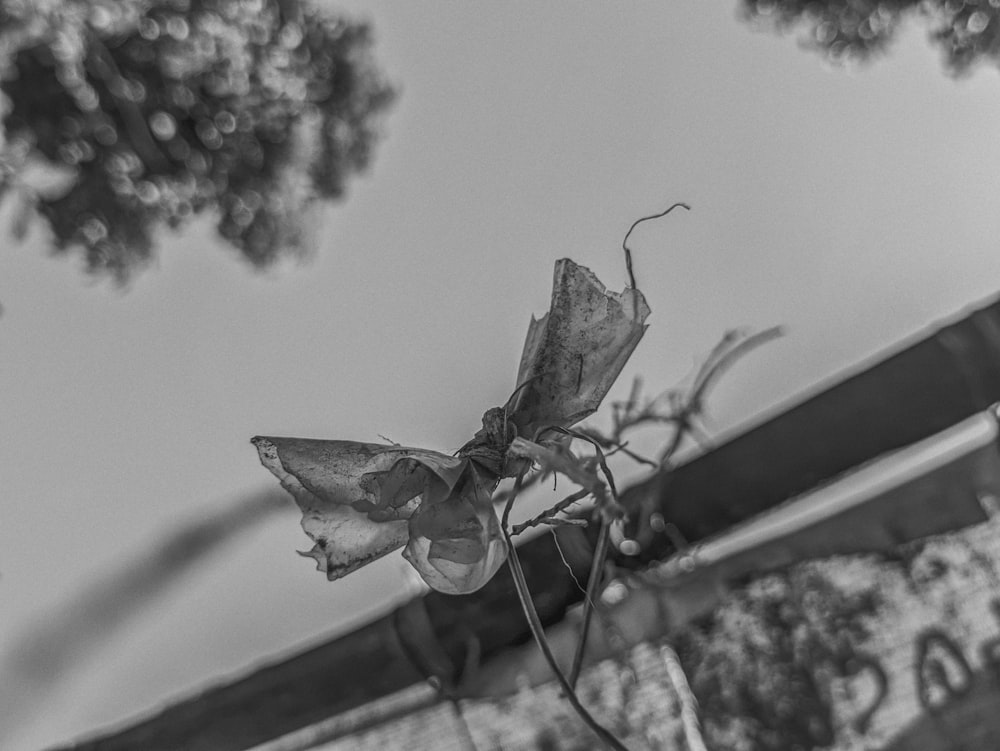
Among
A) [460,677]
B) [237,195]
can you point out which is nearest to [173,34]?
[237,195]

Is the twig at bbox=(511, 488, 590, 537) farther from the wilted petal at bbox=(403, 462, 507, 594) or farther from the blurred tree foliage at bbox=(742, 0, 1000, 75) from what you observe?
the blurred tree foliage at bbox=(742, 0, 1000, 75)

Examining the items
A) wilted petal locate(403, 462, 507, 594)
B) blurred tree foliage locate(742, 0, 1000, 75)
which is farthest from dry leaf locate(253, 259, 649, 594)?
blurred tree foliage locate(742, 0, 1000, 75)

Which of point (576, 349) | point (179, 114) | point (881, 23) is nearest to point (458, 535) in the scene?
point (576, 349)

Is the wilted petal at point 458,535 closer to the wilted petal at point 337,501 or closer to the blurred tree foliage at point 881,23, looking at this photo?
the wilted petal at point 337,501

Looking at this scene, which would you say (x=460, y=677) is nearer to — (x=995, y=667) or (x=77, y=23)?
(x=995, y=667)

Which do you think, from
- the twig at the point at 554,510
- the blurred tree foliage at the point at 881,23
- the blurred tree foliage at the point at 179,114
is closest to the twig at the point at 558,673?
the twig at the point at 554,510

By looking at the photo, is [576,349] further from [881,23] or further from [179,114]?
[179,114]
